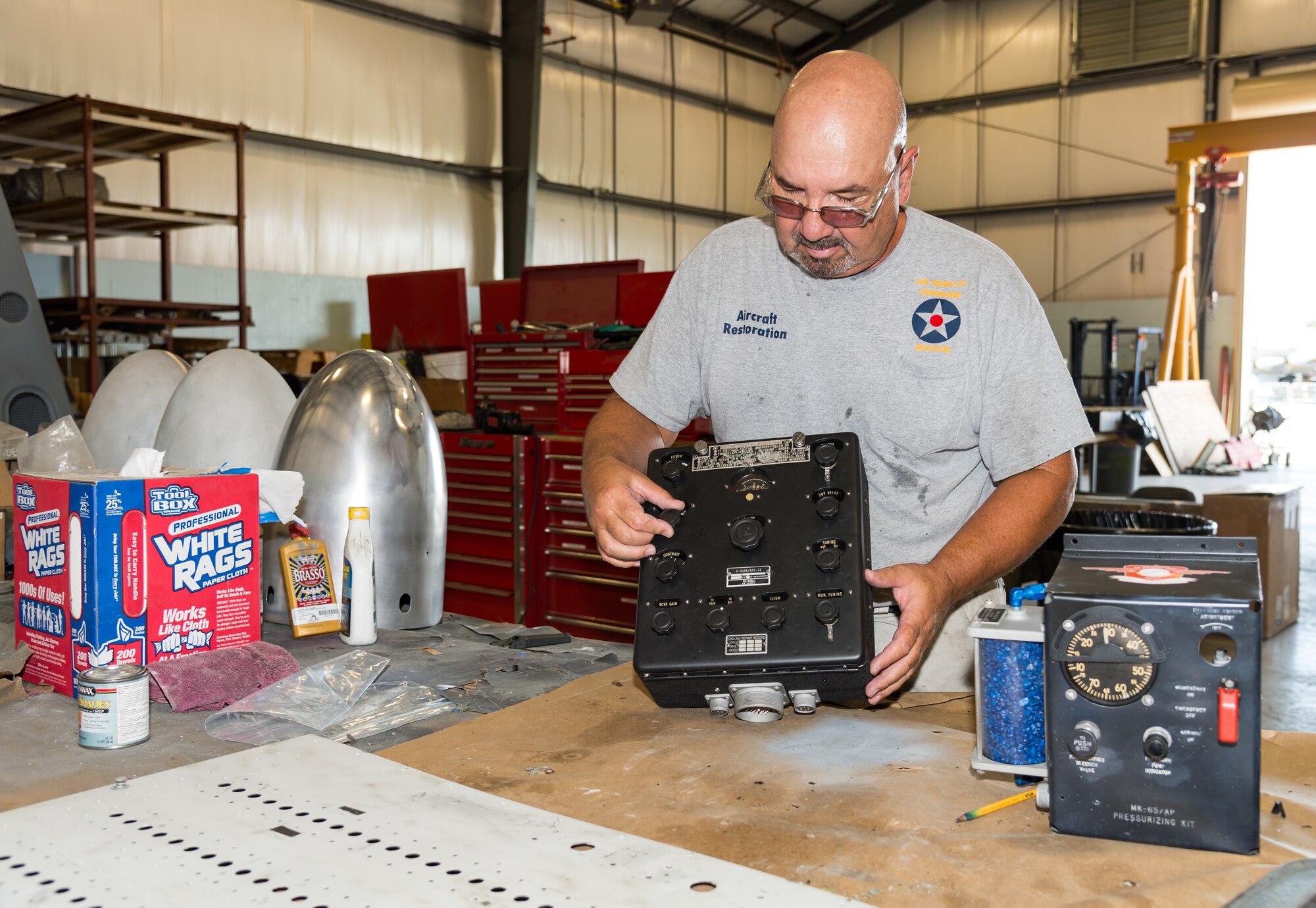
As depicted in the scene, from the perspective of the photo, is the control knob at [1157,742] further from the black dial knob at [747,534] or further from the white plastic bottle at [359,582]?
the white plastic bottle at [359,582]

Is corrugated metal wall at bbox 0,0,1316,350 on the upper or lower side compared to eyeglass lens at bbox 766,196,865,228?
upper

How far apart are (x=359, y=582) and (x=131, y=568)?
36cm

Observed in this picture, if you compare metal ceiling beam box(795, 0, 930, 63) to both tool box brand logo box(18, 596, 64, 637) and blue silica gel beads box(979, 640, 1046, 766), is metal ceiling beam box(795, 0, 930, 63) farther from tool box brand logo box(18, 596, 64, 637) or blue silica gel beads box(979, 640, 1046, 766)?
blue silica gel beads box(979, 640, 1046, 766)

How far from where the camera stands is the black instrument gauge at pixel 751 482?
115cm

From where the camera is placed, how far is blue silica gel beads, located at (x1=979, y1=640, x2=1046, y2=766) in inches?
36.6

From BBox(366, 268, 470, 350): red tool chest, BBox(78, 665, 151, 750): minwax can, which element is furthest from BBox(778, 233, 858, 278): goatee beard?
BBox(366, 268, 470, 350): red tool chest

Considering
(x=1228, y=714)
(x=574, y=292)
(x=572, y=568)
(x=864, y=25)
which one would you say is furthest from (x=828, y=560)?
(x=864, y=25)

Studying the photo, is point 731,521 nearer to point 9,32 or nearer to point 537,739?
point 537,739

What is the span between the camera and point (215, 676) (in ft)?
4.14

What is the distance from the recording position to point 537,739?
1.10 metres

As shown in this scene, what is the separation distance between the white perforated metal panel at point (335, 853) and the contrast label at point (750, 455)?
1.48ft

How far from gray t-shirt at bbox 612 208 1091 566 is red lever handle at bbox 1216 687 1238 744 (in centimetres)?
50

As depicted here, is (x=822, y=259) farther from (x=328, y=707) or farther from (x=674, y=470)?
(x=328, y=707)

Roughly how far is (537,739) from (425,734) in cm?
14
